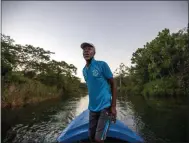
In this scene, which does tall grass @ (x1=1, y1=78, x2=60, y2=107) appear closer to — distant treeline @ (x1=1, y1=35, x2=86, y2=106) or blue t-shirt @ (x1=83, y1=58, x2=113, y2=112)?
distant treeline @ (x1=1, y1=35, x2=86, y2=106)

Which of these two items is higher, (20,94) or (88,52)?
(88,52)

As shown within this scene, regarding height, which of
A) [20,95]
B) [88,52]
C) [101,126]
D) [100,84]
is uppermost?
[88,52]

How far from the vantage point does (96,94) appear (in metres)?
2.65

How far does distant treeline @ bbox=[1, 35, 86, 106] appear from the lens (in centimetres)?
1527

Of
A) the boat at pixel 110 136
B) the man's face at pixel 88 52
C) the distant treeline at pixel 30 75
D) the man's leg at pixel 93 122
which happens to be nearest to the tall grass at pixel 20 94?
the distant treeline at pixel 30 75

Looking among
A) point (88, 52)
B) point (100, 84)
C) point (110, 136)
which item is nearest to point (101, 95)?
point (100, 84)

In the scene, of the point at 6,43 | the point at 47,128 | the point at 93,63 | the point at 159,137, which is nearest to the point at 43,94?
the point at 6,43

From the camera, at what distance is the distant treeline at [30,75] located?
50.1ft

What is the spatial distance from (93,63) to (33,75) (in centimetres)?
2859

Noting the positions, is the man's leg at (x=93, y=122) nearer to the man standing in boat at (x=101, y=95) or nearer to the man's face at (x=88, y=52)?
the man standing in boat at (x=101, y=95)

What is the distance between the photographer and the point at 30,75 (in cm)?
2922

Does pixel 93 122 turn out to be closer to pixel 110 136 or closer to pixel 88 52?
pixel 88 52

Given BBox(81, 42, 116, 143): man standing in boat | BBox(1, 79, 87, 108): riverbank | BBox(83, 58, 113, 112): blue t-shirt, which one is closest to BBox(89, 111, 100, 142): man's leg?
BBox(81, 42, 116, 143): man standing in boat

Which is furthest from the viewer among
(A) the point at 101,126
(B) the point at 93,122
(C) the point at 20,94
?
(C) the point at 20,94
